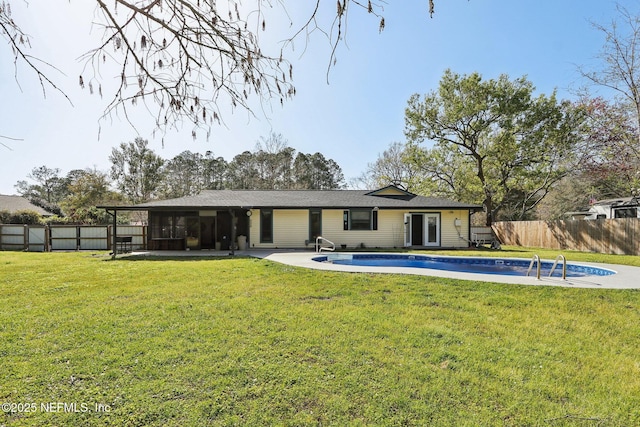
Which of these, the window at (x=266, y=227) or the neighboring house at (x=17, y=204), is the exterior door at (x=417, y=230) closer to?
the window at (x=266, y=227)

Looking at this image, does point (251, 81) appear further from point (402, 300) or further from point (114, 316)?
point (402, 300)

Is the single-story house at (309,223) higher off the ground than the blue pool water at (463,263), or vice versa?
the single-story house at (309,223)

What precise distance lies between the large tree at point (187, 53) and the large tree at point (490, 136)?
918 inches

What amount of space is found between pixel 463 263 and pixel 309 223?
7.37m

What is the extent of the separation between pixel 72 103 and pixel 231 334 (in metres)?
3.01

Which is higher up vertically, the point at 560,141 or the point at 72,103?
the point at 560,141

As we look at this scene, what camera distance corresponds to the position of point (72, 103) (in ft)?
6.66

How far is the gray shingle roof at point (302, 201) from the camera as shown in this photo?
14.7m

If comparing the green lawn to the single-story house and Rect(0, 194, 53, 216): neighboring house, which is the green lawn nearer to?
the single-story house

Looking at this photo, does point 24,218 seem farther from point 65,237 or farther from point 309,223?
point 309,223

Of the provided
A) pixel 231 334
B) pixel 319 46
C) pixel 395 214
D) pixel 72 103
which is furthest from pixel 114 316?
pixel 395 214

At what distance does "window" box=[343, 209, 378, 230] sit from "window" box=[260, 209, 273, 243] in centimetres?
375

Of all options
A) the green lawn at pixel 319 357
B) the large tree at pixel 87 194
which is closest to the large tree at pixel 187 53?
the green lawn at pixel 319 357

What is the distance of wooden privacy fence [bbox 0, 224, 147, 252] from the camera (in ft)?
54.0
